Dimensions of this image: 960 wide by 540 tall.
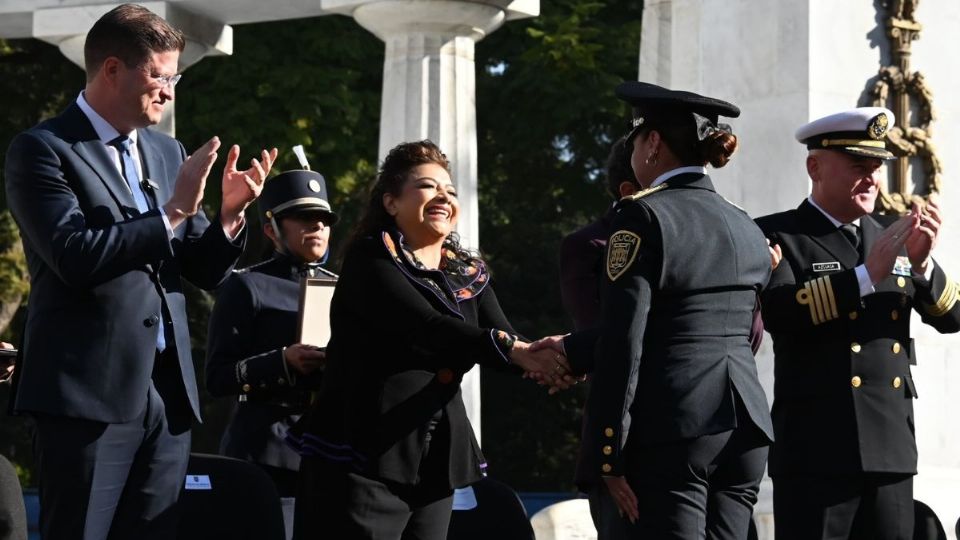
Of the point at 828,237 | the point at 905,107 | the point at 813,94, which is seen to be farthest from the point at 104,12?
the point at 828,237

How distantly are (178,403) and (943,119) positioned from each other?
6.51 metres

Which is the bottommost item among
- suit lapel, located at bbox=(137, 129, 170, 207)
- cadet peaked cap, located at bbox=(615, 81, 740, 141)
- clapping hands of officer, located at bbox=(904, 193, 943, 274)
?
clapping hands of officer, located at bbox=(904, 193, 943, 274)

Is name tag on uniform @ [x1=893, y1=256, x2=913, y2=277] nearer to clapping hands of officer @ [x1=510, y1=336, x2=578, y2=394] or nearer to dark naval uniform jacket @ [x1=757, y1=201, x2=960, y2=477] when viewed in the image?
dark naval uniform jacket @ [x1=757, y1=201, x2=960, y2=477]

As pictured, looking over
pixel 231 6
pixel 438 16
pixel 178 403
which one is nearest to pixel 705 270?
pixel 178 403

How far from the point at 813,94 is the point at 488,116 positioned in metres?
15.4

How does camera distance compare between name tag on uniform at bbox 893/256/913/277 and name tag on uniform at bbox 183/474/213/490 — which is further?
name tag on uniform at bbox 893/256/913/277

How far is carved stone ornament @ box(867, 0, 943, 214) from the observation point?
1069 cm

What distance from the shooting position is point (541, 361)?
6.84 meters

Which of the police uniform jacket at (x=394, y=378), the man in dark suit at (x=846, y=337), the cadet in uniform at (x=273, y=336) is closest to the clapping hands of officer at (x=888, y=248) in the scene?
the man in dark suit at (x=846, y=337)

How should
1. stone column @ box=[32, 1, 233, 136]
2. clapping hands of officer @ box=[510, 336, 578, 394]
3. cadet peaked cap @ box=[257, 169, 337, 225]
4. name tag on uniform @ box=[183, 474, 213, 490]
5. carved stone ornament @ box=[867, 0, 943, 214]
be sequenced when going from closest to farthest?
name tag on uniform @ box=[183, 474, 213, 490]
clapping hands of officer @ box=[510, 336, 578, 394]
cadet peaked cap @ box=[257, 169, 337, 225]
carved stone ornament @ box=[867, 0, 943, 214]
stone column @ box=[32, 1, 233, 136]

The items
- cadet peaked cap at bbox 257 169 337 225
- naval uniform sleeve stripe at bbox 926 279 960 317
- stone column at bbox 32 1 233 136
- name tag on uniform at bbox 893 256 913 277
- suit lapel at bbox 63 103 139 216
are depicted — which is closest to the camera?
suit lapel at bbox 63 103 139 216

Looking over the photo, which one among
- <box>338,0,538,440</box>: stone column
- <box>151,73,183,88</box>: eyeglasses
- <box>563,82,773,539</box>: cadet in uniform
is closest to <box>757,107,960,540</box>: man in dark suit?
<box>563,82,773,539</box>: cadet in uniform

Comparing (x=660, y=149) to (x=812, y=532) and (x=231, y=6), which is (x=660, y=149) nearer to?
(x=812, y=532)

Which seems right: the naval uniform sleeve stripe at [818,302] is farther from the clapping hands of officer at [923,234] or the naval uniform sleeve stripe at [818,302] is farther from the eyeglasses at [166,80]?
the eyeglasses at [166,80]
